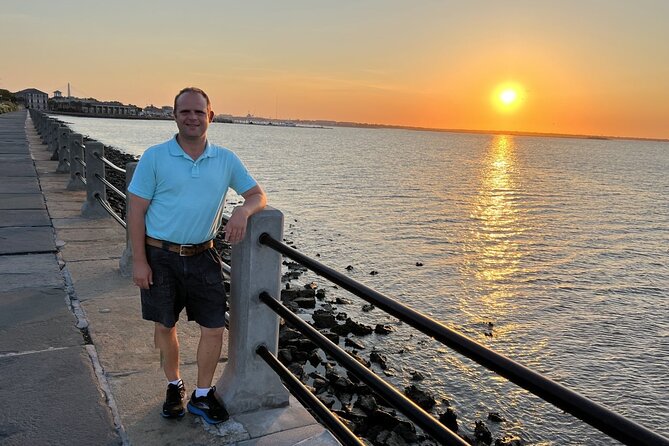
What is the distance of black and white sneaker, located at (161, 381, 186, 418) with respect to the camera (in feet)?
10.5

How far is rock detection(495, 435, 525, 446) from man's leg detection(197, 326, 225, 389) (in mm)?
5399

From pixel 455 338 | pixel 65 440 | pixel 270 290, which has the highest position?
pixel 455 338

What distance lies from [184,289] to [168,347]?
42 centimetres

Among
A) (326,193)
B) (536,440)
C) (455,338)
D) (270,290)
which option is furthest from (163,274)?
(326,193)

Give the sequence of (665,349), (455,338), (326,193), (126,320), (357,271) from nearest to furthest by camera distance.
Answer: (455,338) → (126,320) → (665,349) → (357,271) → (326,193)

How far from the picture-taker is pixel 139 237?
9.77 ft

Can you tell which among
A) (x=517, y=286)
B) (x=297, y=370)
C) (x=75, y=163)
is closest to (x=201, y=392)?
(x=297, y=370)

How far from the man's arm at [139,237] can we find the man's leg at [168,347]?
14.3 inches

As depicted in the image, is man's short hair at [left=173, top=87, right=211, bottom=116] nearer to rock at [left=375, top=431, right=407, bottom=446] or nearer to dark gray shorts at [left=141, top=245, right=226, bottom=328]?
dark gray shorts at [left=141, top=245, right=226, bottom=328]

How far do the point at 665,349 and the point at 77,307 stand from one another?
39.6 ft

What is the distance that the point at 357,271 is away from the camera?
52.3 ft

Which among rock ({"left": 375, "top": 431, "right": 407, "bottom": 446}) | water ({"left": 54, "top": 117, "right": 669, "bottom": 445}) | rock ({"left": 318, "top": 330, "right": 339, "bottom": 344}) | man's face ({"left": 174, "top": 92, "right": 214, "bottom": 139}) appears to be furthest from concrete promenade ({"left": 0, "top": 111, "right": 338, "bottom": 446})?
water ({"left": 54, "top": 117, "right": 669, "bottom": 445})

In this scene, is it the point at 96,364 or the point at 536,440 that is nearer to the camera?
the point at 96,364

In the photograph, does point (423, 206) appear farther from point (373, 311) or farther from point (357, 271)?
point (373, 311)
